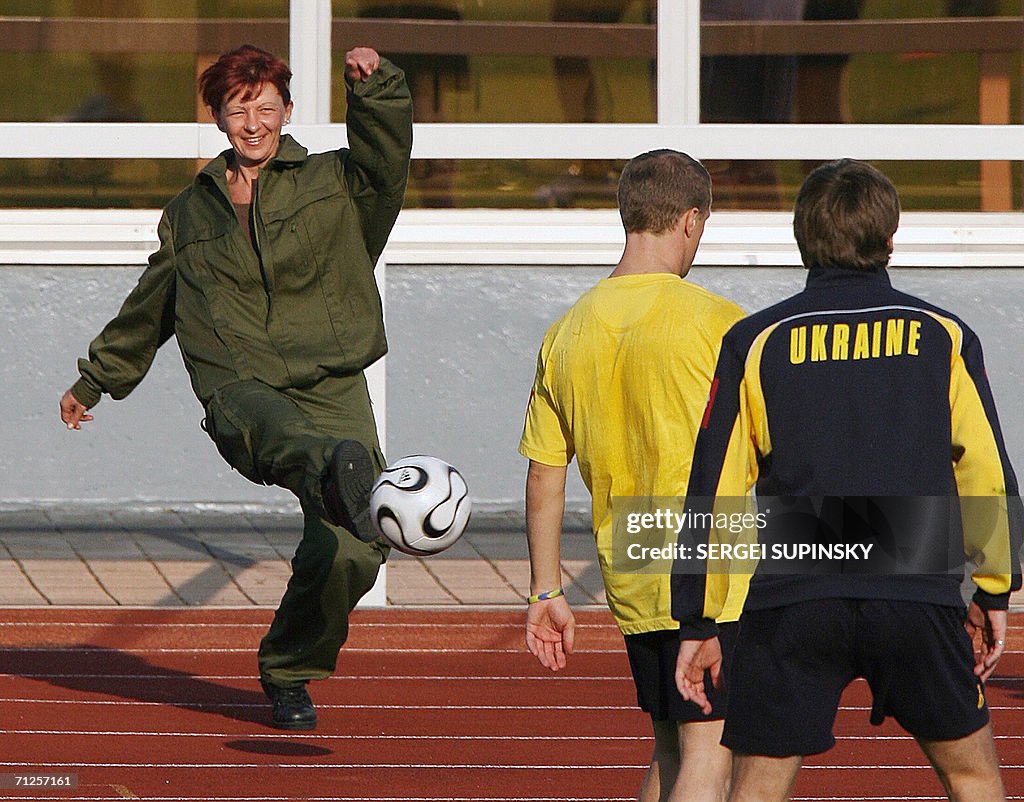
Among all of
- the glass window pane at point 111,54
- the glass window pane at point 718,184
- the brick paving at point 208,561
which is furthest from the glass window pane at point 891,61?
the glass window pane at point 111,54

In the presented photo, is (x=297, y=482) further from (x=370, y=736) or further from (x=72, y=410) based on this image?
(x=72, y=410)

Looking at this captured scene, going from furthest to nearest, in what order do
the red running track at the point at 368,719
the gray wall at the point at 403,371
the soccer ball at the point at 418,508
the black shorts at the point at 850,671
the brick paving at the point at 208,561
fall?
the gray wall at the point at 403,371 → the brick paving at the point at 208,561 → the red running track at the point at 368,719 → the soccer ball at the point at 418,508 → the black shorts at the point at 850,671

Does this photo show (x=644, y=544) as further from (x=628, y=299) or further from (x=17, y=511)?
(x=17, y=511)

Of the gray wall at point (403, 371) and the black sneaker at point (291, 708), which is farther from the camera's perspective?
the gray wall at point (403, 371)

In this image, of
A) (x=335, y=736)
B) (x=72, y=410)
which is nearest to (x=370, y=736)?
(x=335, y=736)

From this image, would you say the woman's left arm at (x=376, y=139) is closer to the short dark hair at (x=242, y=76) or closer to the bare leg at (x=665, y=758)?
the short dark hair at (x=242, y=76)

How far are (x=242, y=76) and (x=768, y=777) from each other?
3.12 m

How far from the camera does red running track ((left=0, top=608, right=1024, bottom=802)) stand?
5457 mm

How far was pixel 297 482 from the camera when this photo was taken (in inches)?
217

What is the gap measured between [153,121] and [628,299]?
7086 mm

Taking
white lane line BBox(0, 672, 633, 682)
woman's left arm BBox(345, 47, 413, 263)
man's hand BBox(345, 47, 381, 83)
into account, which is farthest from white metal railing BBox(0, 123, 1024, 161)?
man's hand BBox(345, 47, 381, 83)

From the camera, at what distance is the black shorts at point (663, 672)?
157 inches

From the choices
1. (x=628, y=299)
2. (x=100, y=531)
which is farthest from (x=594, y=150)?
(x=628, y=299)

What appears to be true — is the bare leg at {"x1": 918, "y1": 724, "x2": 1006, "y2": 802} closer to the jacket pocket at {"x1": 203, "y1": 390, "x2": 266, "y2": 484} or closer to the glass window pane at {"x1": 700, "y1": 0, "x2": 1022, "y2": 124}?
the jacket pocket at {"x1": 203, "y1": 390, "x2": 266, "y2": 484}
